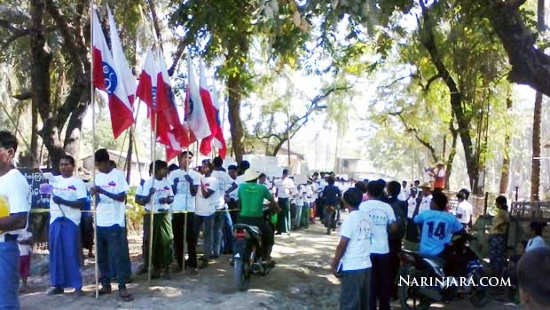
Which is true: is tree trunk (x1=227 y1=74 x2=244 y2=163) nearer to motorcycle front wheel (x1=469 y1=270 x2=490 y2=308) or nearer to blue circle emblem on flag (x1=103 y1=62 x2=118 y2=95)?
blue circle emblem on flag (x1=103 y1=62 x2=118 y2=95)

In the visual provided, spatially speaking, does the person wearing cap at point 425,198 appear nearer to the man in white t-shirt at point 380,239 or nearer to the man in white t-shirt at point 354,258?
the man in white t-shirt at point 380,239

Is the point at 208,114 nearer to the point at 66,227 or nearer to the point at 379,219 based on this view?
the point at 66,227

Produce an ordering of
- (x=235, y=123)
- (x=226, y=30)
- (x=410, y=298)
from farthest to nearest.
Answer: (x=235, y=123) → (x=226, y=30) → (x=410, y=298)

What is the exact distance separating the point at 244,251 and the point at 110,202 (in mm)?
2037

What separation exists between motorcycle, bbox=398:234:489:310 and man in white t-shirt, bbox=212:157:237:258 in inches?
154

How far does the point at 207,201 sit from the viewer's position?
416 inches

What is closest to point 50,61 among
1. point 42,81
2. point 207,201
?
point 42,81

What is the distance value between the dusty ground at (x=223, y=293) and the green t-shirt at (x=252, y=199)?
1.14 m

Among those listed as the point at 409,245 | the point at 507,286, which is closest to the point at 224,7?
the point at 409,245

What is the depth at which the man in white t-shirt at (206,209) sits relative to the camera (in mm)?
10469

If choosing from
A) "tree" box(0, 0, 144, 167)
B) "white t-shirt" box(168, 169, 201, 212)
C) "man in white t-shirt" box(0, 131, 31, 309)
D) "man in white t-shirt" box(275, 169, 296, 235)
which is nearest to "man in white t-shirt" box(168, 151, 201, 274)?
"white t-shirt" box(168, 169, 201, 212)

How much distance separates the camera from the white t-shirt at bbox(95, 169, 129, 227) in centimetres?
804

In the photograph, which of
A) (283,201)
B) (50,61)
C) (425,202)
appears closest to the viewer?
(425,202)

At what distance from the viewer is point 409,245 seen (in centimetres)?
1097
